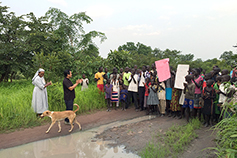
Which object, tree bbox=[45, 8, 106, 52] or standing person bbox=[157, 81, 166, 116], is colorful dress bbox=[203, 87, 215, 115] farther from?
tree bbox=[45, 8, 106, 52]

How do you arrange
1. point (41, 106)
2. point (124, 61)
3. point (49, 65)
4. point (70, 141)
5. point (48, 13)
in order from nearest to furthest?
point (70, 141), point (41, 106), point (49, 65), point (124, 61), point (48, 13)

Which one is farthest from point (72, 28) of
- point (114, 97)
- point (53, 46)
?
point (114, 97)

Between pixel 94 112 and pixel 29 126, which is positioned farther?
pixel 94 112

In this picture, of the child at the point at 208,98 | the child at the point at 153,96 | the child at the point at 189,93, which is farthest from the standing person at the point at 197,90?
the child at the point at 153,96

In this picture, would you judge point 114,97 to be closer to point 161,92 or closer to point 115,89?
point 115,89

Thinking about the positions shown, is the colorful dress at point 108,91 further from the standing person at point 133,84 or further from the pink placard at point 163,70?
the pink placard at point 163,70

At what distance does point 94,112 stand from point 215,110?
4502mm

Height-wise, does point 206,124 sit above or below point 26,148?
above

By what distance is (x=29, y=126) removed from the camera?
19.5 feet

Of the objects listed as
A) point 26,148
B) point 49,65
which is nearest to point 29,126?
point 26,148

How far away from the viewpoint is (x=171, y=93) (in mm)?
7023

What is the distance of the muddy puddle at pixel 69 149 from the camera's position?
170 inches

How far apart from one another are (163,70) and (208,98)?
1.86 m

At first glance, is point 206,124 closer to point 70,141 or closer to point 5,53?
point 70,141
